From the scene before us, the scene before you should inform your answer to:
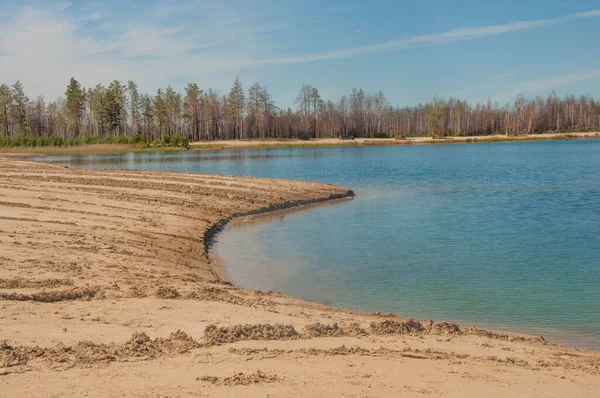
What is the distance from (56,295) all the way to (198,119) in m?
124

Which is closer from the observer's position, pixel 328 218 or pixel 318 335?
pixel 318 335

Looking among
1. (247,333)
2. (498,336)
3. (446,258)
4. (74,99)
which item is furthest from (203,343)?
(74,99)

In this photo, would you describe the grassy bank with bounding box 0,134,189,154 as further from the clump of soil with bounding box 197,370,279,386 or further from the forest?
the clump of soil with bounding box 197,370,279,386

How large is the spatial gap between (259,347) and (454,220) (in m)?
16.9

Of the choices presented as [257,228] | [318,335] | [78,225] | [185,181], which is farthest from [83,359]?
[185,181]

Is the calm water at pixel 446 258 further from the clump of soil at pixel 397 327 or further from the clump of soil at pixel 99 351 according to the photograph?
the clump of soil at pixel 99 351

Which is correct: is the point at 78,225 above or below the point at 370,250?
above

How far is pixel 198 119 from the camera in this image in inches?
5133

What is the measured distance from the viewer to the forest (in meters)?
124

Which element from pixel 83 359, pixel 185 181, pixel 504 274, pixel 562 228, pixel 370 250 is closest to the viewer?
pixel 83 359

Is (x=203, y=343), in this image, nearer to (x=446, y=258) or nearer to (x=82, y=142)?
(x=446, y=258)

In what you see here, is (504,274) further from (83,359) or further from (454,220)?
(83,359)

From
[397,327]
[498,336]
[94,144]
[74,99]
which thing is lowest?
[498,336]

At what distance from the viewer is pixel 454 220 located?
74.3 ft
